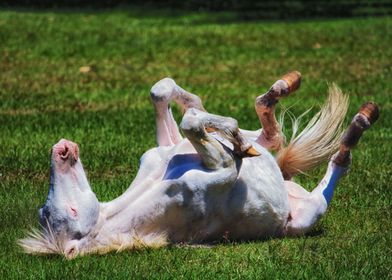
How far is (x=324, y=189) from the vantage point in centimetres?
643

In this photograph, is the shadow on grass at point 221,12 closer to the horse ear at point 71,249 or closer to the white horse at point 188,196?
the white horse at point 188,196

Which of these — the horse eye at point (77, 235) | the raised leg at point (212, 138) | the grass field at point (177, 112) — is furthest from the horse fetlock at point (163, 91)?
the horse eye at point (77, 235)

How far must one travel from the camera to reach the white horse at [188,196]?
18.2 feet

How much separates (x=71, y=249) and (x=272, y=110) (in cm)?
172

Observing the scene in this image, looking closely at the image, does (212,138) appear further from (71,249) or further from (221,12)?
(221,12)

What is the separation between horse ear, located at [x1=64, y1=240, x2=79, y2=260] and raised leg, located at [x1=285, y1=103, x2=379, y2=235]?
126cm

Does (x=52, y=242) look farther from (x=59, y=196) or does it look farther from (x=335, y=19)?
(x=335, y=19)

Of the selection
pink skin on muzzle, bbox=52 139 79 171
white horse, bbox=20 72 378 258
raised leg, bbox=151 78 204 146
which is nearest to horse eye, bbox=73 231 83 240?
white horse, bbox=20 72 378 258

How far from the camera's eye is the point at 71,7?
2305cm

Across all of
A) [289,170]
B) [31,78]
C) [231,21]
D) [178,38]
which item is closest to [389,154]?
[289,170]

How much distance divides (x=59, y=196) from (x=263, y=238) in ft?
4.20

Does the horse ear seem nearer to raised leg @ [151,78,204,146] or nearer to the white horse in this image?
the white horse

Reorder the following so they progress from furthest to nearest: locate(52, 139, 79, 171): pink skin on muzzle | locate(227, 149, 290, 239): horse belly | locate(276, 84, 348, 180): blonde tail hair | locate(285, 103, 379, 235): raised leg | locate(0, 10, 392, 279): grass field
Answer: locate(276, 84, 348, 180): blonde tail hair < locate(285, 103, 379, 235): raised leg < locate(227, 149, 290, 239): horse belly < locate(0, 10, 392, 279): grass field < locate(52, 139, 79, 171): pink skin on muzzle

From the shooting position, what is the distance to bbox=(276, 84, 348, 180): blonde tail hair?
670 cm
